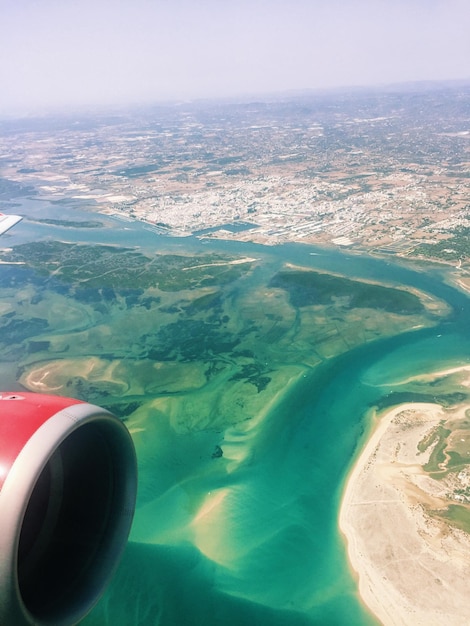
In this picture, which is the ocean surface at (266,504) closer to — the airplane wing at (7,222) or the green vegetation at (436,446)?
the green vegetation at (436,446)

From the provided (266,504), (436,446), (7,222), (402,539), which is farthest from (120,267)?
(402,539)

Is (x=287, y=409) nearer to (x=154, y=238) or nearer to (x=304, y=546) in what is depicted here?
(x=304, y=546)

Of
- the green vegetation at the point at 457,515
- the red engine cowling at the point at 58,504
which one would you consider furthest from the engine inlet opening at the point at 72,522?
the green vegetation at the point at 457,515

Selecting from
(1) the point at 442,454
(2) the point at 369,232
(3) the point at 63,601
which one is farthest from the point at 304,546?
(2) the point at 369,232

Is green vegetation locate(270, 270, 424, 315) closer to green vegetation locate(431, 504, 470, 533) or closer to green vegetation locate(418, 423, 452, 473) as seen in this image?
green vegetation locate(418, 423, 452, 473)

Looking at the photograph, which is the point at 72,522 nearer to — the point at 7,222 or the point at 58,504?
the point at 58,504

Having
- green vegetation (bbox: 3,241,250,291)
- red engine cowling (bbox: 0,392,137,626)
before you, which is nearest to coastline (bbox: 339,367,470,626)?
red engine cowling (bbox: 0,392,137,626)

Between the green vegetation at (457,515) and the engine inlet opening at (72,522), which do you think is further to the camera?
the green vegetation at (457,515)
